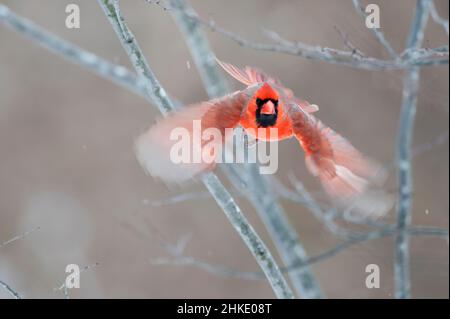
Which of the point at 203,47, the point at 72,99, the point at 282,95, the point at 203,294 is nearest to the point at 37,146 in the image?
the point at 72,99

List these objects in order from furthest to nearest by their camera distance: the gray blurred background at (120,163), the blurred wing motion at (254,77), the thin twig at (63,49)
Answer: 1. the gray blurred background at (120,163)
2. the thin twig at (63,49)
3. the blurred wing motion at (254,77)

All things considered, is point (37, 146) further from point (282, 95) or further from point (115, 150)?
point (282, 95)

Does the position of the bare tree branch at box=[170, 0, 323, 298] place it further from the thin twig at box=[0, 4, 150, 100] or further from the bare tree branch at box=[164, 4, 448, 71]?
the bare tree branch at box=[164, 4, 448, 71]

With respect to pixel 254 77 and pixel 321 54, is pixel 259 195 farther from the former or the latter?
pixel 321 54

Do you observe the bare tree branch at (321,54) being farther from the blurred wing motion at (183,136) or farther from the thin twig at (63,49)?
the thin twig at (63,49)

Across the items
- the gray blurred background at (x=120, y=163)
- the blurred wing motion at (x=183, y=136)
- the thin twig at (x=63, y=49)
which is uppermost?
the gray blurred background at (x=120, y=163)

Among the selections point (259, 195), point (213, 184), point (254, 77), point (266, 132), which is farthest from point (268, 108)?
point (259, 195)

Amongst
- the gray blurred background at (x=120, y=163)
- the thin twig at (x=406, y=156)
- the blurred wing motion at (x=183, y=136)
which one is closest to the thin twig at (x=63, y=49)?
the blurred wing motion at (x=183, y=136)
